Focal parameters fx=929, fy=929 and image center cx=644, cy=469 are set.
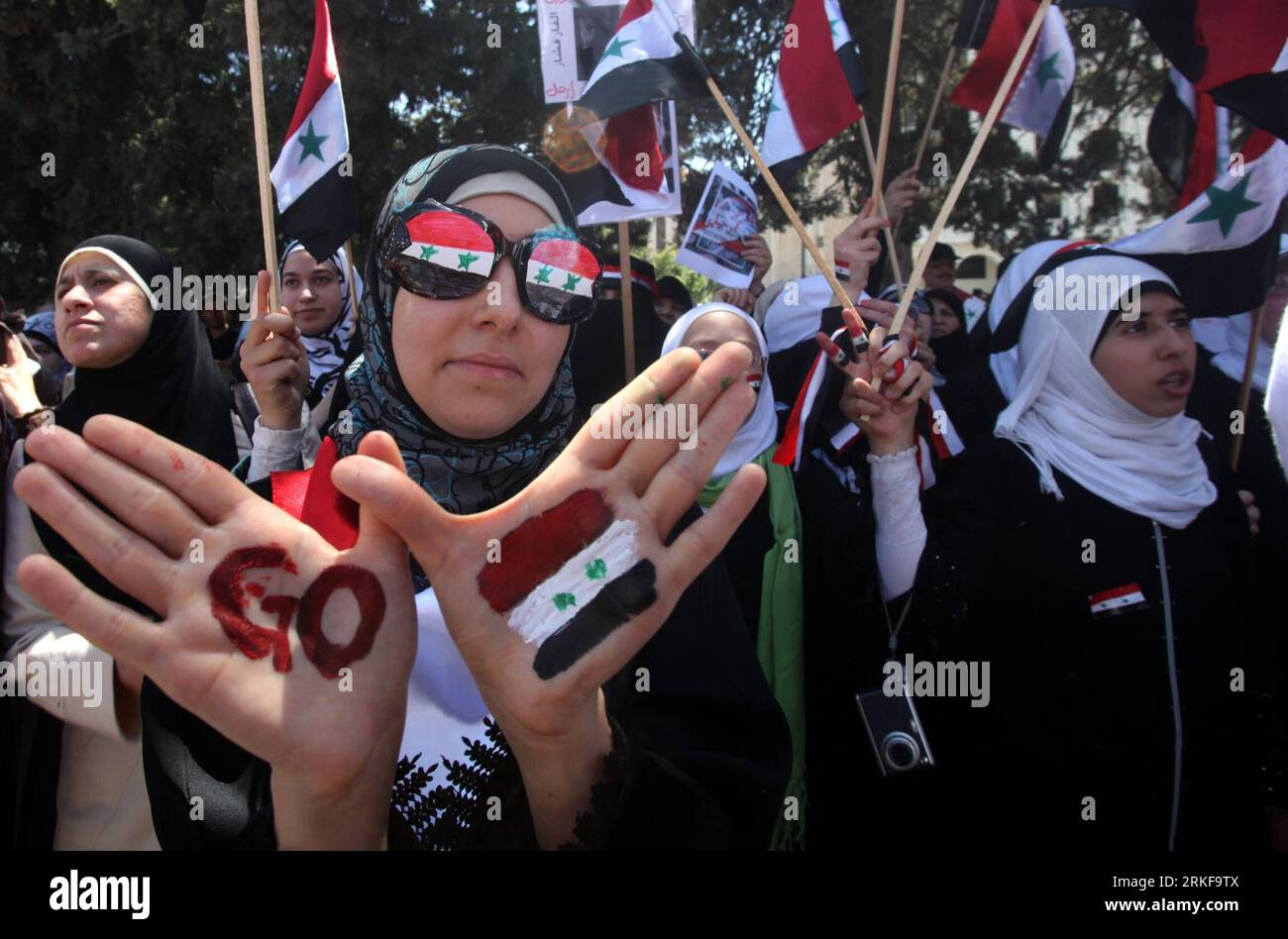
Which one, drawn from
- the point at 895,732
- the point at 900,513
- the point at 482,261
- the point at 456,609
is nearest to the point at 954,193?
Answer: the point at 900,513

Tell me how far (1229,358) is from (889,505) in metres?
2.04

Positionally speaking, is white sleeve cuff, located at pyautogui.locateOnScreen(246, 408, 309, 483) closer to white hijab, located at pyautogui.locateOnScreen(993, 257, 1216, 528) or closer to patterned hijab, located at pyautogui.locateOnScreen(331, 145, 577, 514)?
patterned hijab, located at pyautogui.locateOnScreen(331, 145, 577, 514)

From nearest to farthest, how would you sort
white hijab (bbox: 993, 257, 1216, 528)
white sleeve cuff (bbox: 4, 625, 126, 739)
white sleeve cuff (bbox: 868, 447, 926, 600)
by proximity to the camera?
white sleeve cuff (bbox: 4, 625, 126, 739) < white sleeve cuff (bbox: 868, 447, 926, 600) < white hijab (bbox: 993, 257, 1216, 528)

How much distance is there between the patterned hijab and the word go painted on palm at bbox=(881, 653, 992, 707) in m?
1.33

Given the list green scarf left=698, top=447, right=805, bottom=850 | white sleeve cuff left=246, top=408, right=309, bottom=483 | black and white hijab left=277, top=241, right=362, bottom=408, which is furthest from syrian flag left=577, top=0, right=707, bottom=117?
white sleeve cuff left=246, top=408, right=309, bottom=483

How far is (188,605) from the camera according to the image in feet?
3.63

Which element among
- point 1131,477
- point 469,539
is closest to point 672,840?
point 469,539

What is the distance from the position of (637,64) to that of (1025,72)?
6.08ft

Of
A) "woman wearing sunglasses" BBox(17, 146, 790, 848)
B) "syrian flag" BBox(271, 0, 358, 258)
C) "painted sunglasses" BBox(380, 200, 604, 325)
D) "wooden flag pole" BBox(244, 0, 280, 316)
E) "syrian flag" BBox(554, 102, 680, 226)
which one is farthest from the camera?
"syrian flag" BBox(554, 102, 680, 226)

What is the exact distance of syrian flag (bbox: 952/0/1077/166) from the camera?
3.74 m

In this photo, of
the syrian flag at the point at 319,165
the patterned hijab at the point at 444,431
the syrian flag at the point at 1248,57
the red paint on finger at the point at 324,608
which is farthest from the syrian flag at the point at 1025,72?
the red paint on finger at the point at 324,608

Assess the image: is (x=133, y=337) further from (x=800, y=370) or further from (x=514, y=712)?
(x=800, y=370)

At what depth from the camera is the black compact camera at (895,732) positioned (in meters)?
2.37

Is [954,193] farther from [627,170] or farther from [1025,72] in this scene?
[1025,72]
